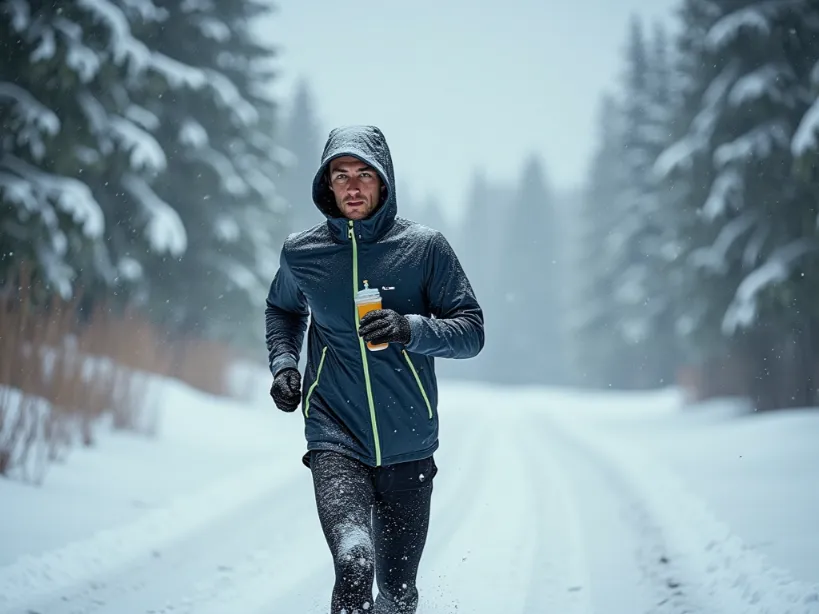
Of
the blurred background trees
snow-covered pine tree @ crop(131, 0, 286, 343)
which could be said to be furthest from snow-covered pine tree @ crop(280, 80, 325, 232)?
snow-covered pine tree @ crop(131, 0, 286, 343)

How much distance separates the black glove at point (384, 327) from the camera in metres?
3.02

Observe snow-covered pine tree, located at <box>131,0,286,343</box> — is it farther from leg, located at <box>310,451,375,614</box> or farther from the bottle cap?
leg, located at <box>310,451,375,614</box>

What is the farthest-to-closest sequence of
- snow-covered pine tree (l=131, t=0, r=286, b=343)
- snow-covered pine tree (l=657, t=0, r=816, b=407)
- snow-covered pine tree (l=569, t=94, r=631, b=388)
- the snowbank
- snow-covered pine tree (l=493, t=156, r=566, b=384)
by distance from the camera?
1. snow-covered pine tree (l=493, t=156, r=566, b=384)
2. snow-covered pine tree (l=569, t=94, r=631, b=388)
3. snow-covered pine tree (l=131, t=0, r=286, b=343)
4. snow-covered pine tree (l=657, t=0, r=816, b=407)
5. the snowbank

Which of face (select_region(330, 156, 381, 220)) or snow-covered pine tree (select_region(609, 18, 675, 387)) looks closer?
face (select_region(330, 156, 381, 220))

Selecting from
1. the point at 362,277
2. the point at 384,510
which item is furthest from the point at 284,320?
the point at 384,510

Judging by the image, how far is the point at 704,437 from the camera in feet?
39.9

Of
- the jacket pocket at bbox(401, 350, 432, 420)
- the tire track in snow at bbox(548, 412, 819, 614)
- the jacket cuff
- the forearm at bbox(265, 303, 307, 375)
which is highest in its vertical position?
the forearm at bbox(265, 303, 307, 375)

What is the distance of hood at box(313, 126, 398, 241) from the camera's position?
3.34 metres

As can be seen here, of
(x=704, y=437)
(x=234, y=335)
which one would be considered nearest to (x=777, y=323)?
(x=704, y=437)

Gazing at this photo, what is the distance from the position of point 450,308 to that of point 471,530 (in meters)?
3.44

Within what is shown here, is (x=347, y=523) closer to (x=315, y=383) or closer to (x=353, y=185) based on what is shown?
(x=315, y=383)

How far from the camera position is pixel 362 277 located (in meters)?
3.33

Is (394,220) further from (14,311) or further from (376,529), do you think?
(14,311)

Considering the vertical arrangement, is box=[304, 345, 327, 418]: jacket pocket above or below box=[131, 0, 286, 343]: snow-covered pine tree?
below
